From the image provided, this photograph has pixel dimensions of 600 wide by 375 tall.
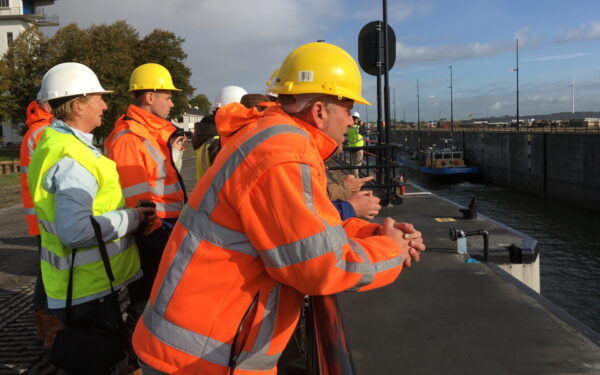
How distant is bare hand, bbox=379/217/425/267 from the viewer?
6.42 feet

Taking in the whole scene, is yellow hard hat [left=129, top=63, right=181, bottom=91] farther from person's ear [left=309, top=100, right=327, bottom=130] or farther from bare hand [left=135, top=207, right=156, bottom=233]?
person's ear [left=309, top=100, right=327, bottom=130]

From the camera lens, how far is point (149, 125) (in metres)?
3.77

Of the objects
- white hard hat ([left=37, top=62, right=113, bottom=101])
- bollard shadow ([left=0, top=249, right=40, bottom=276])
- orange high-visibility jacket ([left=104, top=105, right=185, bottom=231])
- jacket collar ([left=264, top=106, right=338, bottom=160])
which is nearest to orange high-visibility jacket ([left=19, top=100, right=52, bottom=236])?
orange high-visibility jacket ([left=104, top=105, right=185, bottom=231])

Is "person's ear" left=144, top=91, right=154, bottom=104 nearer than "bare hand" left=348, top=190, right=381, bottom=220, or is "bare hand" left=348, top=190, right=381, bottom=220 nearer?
"bare hand" left=348, top=190, right=381, bottom=220

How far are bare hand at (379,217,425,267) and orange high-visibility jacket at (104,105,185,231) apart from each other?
5.80ft

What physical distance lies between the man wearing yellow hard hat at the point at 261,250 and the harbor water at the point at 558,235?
13.3 m

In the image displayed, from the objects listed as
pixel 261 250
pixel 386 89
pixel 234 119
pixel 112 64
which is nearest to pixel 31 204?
pixel 234 119

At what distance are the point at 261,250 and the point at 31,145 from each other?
3.72m

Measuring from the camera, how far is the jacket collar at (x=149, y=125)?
3686mm

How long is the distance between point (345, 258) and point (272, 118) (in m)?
0.54

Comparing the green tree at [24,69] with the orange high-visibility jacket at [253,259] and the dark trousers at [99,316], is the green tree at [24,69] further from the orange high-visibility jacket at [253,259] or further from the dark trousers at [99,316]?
the orange high-visibility jacket at [253,259]

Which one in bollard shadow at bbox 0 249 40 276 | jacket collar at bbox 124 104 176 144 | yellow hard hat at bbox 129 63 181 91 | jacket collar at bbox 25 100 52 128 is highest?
yellow hard hat at bbox 129 63 181 91

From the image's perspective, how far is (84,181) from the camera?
268 centimetres

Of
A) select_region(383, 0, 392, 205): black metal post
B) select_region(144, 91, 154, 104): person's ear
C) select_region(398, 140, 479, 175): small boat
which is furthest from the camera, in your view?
select_region(398, 140, 479, 175): small boat
